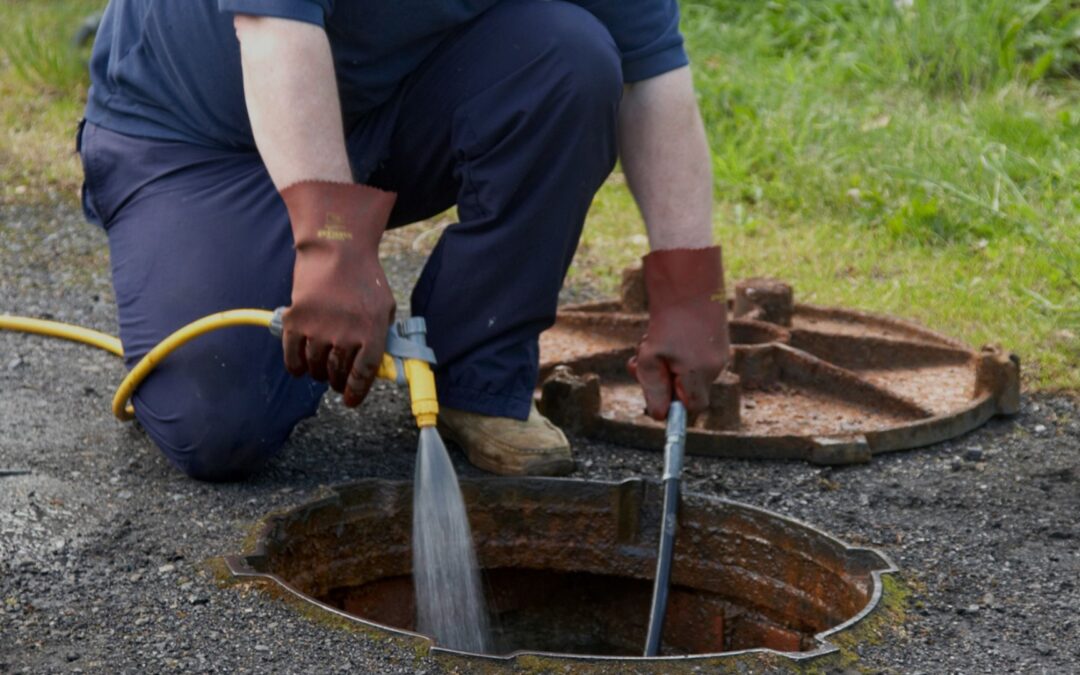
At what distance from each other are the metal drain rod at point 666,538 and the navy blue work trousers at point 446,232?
0.44 m

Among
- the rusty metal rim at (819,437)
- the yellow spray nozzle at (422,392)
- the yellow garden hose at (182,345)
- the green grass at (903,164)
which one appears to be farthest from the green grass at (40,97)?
the yellow spray nozzle at (422,392)

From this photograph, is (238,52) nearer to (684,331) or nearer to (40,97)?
(684,331)

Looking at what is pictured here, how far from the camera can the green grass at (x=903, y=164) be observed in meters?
3.67

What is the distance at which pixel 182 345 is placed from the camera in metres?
2.61

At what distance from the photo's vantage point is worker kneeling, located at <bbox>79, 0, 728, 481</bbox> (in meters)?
2.54

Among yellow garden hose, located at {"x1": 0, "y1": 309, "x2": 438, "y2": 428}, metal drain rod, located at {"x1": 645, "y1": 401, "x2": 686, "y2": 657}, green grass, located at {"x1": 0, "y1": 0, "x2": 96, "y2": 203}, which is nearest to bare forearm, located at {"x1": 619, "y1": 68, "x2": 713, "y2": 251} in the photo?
metal drain rod, located at {"x1": 645, "y1": 401, "x2": 686, "y2": 657}

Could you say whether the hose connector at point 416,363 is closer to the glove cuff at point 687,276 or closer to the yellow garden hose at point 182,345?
the yellow garden hose at point 182,345

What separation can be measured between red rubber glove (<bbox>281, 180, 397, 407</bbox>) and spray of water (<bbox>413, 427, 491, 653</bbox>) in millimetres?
179

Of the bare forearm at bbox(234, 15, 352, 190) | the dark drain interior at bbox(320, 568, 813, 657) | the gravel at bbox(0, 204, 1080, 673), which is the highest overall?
the bare forearm at bbox(234, 15, 352, 190)

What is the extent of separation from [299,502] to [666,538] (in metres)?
0.64

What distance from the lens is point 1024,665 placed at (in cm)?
199

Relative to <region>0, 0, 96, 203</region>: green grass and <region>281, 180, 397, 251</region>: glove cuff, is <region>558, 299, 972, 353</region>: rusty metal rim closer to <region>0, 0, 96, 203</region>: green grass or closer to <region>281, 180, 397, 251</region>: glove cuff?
<region>281, 180, 397, 251</region>: glove cuff

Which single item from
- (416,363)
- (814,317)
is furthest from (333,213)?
(814,317)

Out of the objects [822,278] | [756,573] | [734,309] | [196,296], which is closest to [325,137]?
[196,296]
